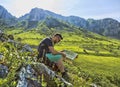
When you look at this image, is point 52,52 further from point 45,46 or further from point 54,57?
point 45,46

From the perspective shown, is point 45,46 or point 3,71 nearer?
point 3,71

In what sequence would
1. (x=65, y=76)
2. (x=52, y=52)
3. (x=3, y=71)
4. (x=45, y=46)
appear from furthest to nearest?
1. (x=45, y=46)
2. (x=52, y=52)
3. (x=65, y=76)
4. (x=3, y=71)

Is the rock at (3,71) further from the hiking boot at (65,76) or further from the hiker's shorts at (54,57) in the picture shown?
the hiking boot at (65,76)

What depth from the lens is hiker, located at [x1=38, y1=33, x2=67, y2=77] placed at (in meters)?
16.9

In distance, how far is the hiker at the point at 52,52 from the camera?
16906 mm

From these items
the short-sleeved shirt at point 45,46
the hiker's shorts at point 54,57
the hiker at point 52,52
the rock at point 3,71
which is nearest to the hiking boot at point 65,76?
the hiker at point 52,52

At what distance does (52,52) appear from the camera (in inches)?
687

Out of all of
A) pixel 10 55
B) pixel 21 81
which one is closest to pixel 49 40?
pixel 10 55

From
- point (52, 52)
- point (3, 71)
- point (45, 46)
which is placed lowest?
point (3, 71)

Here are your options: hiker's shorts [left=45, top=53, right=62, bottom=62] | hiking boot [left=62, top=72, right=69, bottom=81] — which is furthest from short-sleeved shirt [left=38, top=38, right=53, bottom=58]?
hiking boot [left=62, top=72, right=69, bottom=81]

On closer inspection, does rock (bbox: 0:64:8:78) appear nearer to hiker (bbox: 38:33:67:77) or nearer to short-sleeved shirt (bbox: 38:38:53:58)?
hiker (bbox: 38:33:67:77)

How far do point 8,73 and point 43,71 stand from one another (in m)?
2.21

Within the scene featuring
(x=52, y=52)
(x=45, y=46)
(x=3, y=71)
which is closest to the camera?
(x=3, y=71)

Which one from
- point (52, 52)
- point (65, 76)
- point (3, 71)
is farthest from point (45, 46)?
point (3, 71)
